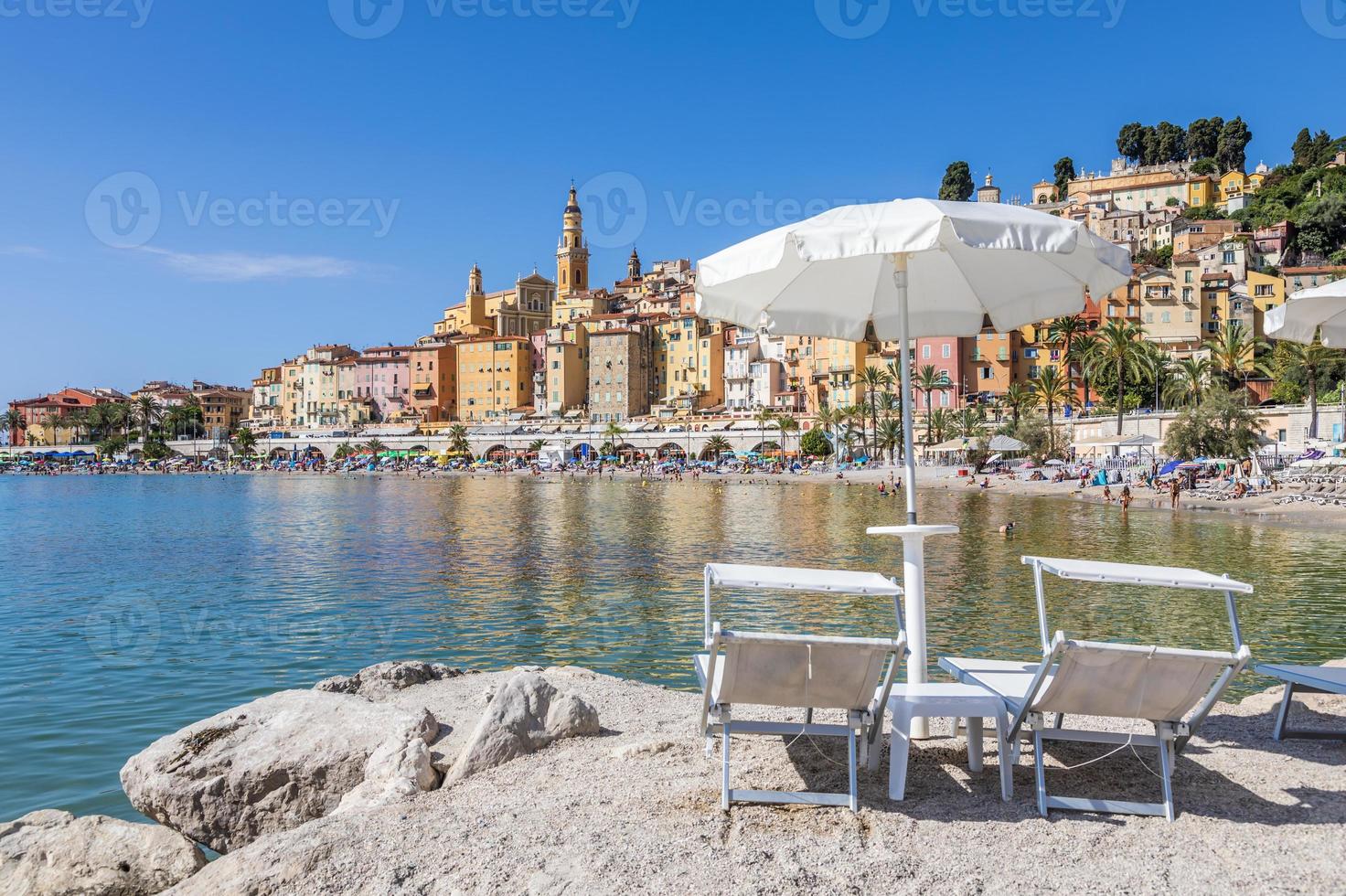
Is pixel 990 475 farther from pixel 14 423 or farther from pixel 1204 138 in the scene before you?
pixel 14 423

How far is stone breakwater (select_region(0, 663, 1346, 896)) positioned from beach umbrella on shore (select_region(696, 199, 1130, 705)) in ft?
3.21

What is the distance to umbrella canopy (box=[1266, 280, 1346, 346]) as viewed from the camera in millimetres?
6762

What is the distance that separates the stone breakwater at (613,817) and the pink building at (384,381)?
12397 centimetres

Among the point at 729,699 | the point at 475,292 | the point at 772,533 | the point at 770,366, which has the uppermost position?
the point at 475,292

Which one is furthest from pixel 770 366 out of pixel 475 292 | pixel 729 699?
pixel 729 699

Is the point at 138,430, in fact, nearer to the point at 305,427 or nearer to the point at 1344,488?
the point at 305,427

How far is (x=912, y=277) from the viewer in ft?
20.4

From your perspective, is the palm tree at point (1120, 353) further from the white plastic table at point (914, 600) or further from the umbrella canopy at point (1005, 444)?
the white plastic table at point (914, 600)

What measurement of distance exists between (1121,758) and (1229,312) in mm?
81603

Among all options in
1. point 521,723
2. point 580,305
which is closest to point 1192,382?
point 521,723

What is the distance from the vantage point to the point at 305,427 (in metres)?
125

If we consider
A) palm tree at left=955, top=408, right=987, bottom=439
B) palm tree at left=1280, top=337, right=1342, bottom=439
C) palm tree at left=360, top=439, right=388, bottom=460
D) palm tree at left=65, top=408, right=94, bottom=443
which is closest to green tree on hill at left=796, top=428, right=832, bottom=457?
palm tree at left=955, top=408, right=987, bottom=439

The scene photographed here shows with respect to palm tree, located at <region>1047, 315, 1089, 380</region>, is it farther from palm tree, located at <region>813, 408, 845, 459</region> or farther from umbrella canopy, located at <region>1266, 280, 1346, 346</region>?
umbrella canopy, located at <region>1266, 280, 1346, 346</region>

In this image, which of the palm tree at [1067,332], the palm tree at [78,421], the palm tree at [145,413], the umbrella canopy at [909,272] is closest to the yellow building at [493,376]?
the palm tree at [145,413]
